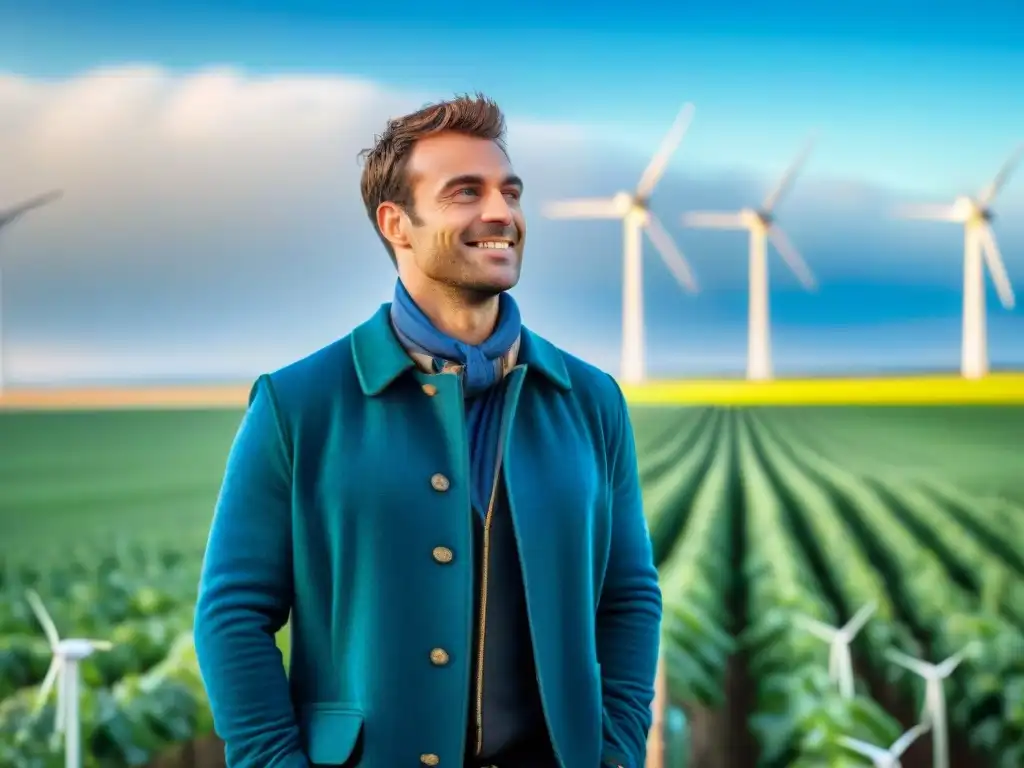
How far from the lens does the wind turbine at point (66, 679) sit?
3934 millimetres

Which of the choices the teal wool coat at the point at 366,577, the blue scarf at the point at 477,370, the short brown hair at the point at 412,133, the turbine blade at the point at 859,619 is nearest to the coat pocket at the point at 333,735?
the teal wool coat at the point at 366,577

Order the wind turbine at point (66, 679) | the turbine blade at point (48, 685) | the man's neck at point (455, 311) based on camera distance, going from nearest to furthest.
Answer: the man's neck at point (455, 311)
the wind turbine at point (66, 679)
the turbine blade at point (48, 685)

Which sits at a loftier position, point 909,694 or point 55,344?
point 55,344

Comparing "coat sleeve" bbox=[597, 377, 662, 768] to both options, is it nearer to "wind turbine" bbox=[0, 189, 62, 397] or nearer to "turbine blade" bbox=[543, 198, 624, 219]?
"turbine blade" bbox=[543, 198, 624, 219]

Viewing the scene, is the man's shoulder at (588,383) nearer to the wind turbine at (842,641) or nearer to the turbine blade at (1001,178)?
the wind turbine at (842,641)

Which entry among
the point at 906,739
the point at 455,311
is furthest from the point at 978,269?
the point at 455,311

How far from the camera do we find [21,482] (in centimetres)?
414

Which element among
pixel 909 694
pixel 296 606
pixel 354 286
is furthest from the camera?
pixel 909 694

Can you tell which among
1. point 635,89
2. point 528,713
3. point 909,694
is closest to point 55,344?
point 635,89

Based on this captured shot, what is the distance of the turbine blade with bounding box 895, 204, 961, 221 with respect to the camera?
4.32m

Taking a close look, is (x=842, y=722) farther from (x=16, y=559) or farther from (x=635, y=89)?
(x=16, y=559)

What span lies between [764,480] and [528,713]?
10.5ft

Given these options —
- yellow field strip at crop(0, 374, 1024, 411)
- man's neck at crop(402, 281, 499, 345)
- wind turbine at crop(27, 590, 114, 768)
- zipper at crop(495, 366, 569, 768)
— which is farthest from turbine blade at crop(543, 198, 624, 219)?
zipper at crop(495, 366, 569, 768)

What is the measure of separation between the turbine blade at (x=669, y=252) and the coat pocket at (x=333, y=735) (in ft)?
10.1
